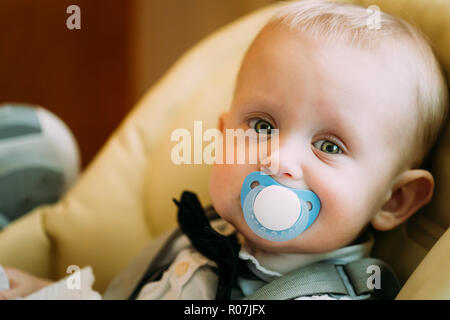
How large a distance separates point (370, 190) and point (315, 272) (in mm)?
90

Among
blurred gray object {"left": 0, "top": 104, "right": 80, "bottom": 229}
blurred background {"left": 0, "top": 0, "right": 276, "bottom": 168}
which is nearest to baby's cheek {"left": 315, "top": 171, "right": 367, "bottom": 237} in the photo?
blurred gray object {"left": 0, "top": 104, "right": 80, "bottom": 229}

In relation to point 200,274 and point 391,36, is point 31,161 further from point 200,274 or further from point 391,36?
point 391,36

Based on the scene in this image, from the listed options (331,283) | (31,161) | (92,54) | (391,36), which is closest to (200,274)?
(331,283)

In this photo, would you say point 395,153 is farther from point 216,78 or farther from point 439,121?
point 216,78

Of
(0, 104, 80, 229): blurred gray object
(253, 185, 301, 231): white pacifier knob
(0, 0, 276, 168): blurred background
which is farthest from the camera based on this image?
(0, 0, 276, 168): blurred background

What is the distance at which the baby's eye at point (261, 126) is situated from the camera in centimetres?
45

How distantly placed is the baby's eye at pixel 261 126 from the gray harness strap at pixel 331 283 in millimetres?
132

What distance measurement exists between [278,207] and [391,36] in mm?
178

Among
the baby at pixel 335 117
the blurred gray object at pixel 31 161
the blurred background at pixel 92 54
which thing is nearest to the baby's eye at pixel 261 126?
the baby at pixel 335 117

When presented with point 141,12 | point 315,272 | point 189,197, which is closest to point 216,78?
point 189,197

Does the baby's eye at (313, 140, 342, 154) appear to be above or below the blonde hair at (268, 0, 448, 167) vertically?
below

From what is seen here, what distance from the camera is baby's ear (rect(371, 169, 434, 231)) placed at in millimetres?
487

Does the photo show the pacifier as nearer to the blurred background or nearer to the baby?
the baby

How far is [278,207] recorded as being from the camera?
0.41 m
